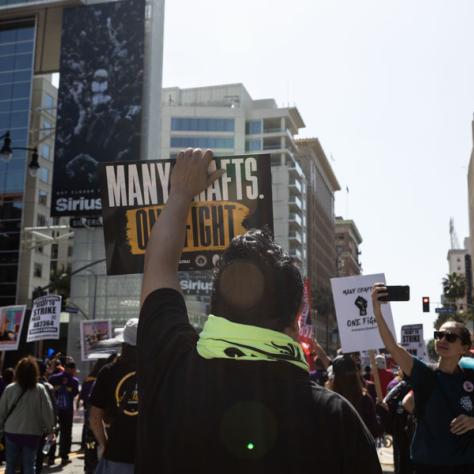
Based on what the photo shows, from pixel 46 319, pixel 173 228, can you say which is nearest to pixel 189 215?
pixel 173 228

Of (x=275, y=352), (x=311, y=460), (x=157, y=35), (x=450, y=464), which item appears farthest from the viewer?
(x=157, y=35)

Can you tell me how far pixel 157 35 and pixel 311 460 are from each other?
4814 centimetres

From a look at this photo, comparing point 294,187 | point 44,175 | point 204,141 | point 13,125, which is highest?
point 204,141

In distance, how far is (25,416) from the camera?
25.9ft

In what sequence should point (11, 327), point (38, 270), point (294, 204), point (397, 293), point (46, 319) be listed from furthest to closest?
point (294, 204)
point (38, 270)
point (11, 327)
point (46, 319)
point (397, 293)

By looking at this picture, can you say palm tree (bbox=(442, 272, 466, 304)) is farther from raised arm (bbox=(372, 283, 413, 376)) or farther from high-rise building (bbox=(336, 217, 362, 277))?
raised arm (bbox=(372, 283, 413, 376))

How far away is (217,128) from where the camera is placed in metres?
84.8

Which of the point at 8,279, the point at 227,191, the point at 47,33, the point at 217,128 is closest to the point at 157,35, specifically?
the point at 47,33

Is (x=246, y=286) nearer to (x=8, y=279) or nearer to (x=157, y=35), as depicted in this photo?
(x=157, y=35)

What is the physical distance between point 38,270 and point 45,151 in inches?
500

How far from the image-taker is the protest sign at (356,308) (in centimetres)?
775

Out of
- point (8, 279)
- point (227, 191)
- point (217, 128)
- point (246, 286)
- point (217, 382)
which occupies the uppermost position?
point (217, 128)

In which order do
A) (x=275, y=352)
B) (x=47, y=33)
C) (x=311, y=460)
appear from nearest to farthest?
(x=311, y=460) → (x=275, y=352) → (x=47, y=33)

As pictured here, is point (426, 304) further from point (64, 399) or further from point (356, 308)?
point (356, 308)
